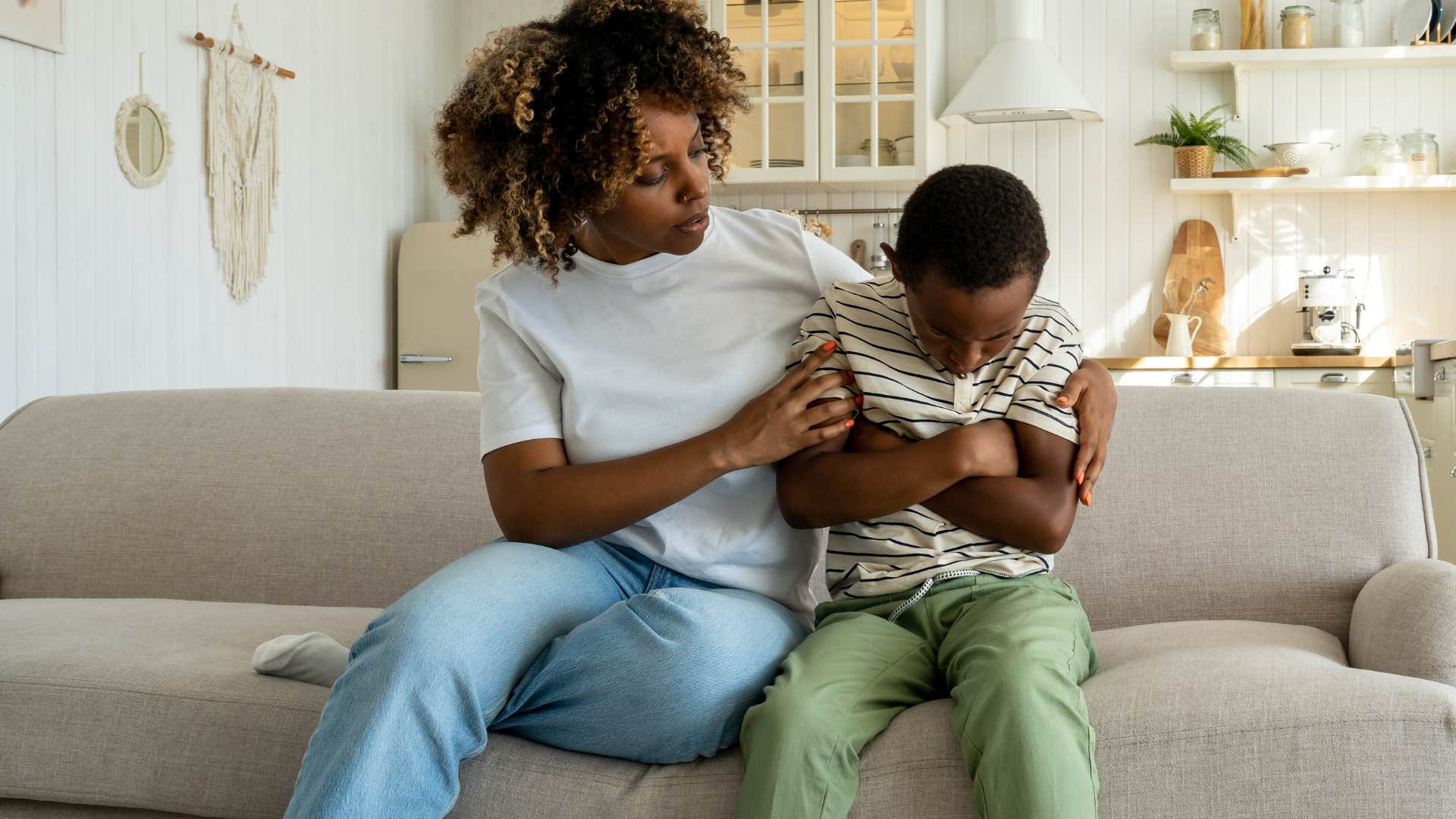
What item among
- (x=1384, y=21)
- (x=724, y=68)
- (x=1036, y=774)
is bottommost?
Answer: (x=1036, y=774)

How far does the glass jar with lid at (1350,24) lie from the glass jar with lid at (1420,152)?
38cm

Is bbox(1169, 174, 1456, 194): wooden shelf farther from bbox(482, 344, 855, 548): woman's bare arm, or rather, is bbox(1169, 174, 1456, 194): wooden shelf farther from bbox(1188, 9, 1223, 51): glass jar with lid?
bbox(482, 344, 855, 548): woman's bare arm

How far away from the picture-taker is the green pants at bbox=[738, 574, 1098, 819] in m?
1.06

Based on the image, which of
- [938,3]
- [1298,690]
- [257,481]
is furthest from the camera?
[938,3]

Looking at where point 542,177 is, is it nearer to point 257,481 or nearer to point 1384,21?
point 257,481

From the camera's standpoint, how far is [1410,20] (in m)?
4.34

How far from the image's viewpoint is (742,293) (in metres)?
1.52

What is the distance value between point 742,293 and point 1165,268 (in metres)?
3.54

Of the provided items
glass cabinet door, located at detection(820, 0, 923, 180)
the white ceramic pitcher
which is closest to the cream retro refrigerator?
glass cabinet door, located at detection(820, 0, 923, 180)

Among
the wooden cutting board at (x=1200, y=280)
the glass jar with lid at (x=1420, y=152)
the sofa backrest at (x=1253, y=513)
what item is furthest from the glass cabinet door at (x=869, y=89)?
the sofa backrest at (x=1253, y=513)

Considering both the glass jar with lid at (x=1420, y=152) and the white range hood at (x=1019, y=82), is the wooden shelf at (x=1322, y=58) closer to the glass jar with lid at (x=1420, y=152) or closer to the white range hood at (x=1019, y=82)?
the glass jar with lid at (x=1420, y=152)

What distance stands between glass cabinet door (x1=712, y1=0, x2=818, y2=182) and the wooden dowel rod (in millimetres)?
1578

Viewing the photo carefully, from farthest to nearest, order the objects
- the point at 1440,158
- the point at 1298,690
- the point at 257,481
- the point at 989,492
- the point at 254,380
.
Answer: the point at 1440,158 → the point at 254,380 → the point at 257,481 → the point at 989,492 → the point at 1298,690

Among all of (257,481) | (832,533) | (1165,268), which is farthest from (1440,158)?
(257,481)
